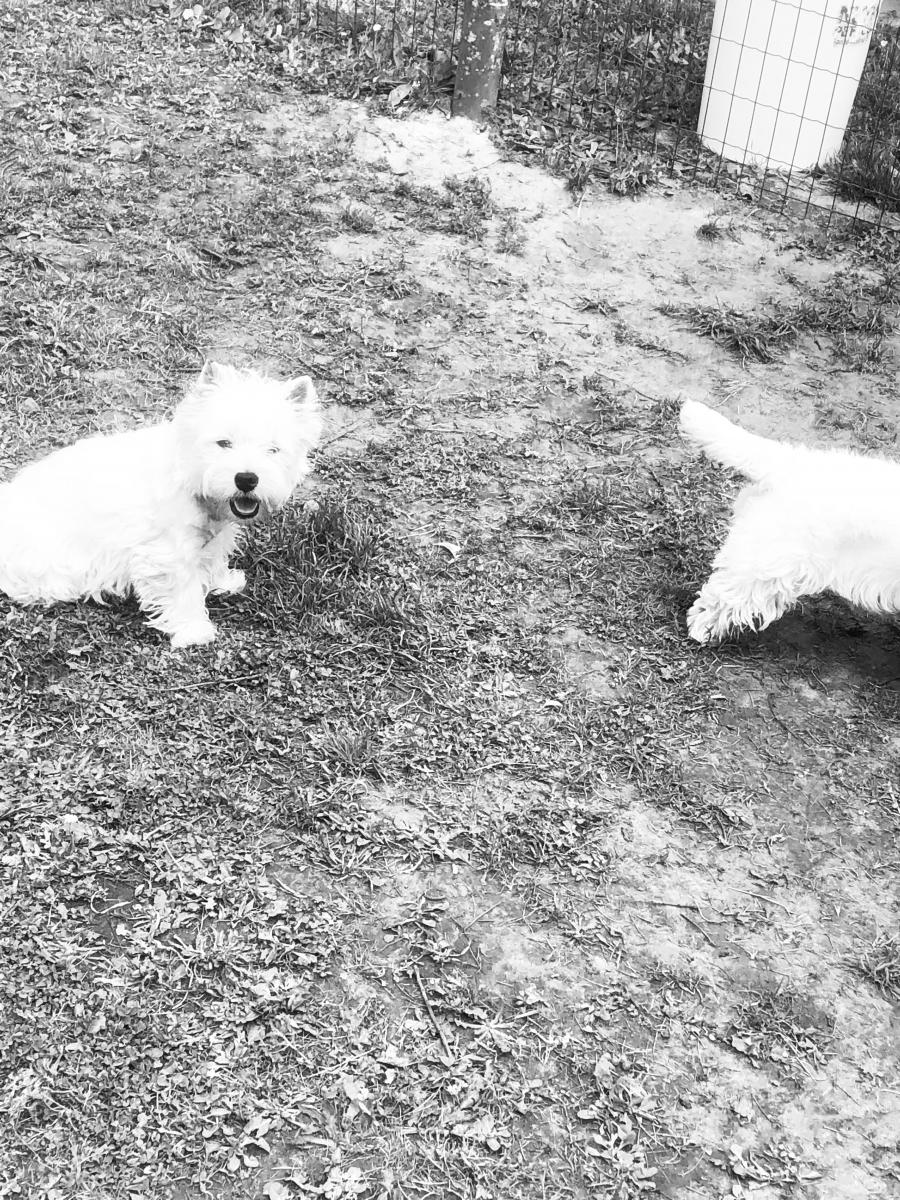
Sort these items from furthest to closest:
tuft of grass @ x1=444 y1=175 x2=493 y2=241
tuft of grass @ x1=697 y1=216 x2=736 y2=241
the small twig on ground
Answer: tuft of grass @ x1=697 y1=216 x2=736 y2=241
tuft of grass @ x1=444 y1=175 x2=493 y2=241
the small twig on ground

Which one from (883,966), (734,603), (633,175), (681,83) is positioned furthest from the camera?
(681,83)

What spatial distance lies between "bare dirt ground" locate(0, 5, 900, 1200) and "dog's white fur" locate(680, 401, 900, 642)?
27cm

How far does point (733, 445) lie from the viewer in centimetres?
430

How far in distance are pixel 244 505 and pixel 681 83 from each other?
19.1 ft

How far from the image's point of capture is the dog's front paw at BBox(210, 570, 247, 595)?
13.9 ft

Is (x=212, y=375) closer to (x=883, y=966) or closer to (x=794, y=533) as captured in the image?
(x=794, y=533)


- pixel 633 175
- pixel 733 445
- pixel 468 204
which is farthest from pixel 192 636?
pixel 633 175

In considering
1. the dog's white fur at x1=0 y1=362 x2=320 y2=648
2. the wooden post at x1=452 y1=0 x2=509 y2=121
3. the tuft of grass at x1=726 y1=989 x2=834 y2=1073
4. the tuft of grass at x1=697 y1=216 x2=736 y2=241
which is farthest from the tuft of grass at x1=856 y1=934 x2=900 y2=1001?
the wooden post at x1=452 y1=0 x2=509 y2=121

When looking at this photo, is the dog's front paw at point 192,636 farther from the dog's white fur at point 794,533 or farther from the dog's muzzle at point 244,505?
the dog's white fur at point 794,533

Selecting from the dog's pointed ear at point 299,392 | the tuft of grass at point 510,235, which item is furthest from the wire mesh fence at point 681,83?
the dog's pointed ear at point 299,392

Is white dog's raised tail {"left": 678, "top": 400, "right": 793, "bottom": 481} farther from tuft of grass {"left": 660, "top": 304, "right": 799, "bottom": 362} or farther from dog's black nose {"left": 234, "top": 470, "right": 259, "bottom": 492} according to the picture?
tuft of grass {"left": 660, "top": 304, "right": 799, "bottom": 362}

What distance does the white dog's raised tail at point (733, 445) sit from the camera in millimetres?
4289

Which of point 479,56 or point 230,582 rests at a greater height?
point 479,56

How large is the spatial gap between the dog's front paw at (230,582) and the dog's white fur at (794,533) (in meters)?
1.67
